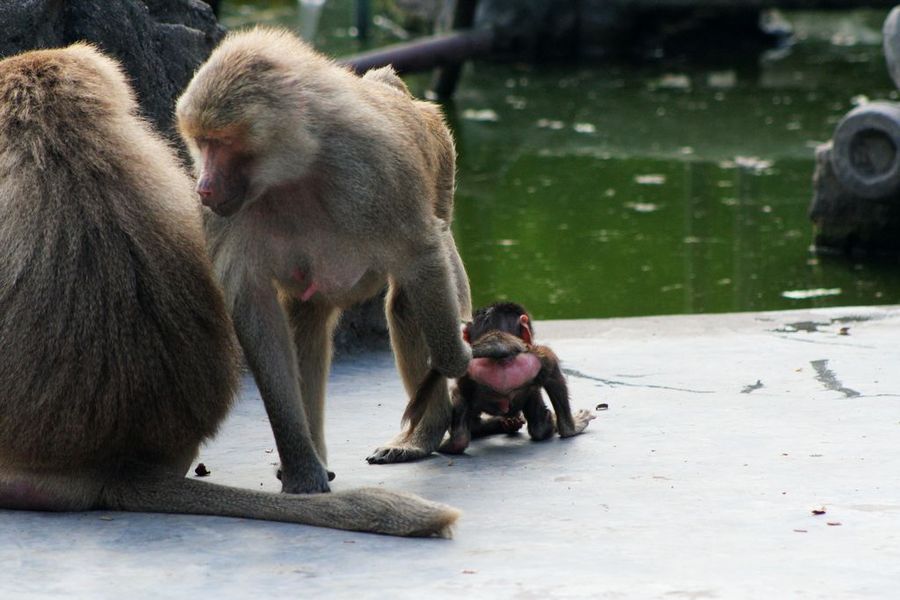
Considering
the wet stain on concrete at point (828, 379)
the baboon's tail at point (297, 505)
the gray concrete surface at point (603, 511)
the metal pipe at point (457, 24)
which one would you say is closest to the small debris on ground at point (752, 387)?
the gray concrete surface at point (603, 511)

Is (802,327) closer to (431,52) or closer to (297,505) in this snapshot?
(297,505)

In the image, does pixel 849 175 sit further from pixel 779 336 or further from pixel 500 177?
pixel 500 177

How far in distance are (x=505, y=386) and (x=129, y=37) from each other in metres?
1.70

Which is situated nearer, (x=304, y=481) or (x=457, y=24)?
(x=304, y=481)

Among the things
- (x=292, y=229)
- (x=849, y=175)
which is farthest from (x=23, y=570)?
(x=849, y=175)

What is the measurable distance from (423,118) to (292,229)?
519 mm

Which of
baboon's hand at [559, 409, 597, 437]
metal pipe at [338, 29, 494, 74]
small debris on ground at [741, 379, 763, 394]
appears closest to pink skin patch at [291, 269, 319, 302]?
baboon's hand at [559, 409, 597, 437]

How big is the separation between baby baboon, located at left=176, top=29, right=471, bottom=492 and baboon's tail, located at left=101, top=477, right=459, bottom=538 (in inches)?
8.7

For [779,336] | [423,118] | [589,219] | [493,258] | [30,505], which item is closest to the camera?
[30,505]

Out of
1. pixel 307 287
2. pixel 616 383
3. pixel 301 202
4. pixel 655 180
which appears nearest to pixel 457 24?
pixel 655 180

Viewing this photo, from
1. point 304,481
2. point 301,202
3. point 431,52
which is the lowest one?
point 304,481

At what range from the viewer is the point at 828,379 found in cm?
438

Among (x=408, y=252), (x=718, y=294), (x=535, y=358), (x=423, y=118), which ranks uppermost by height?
(x=423, y=118)

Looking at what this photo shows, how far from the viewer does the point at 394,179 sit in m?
3.21
